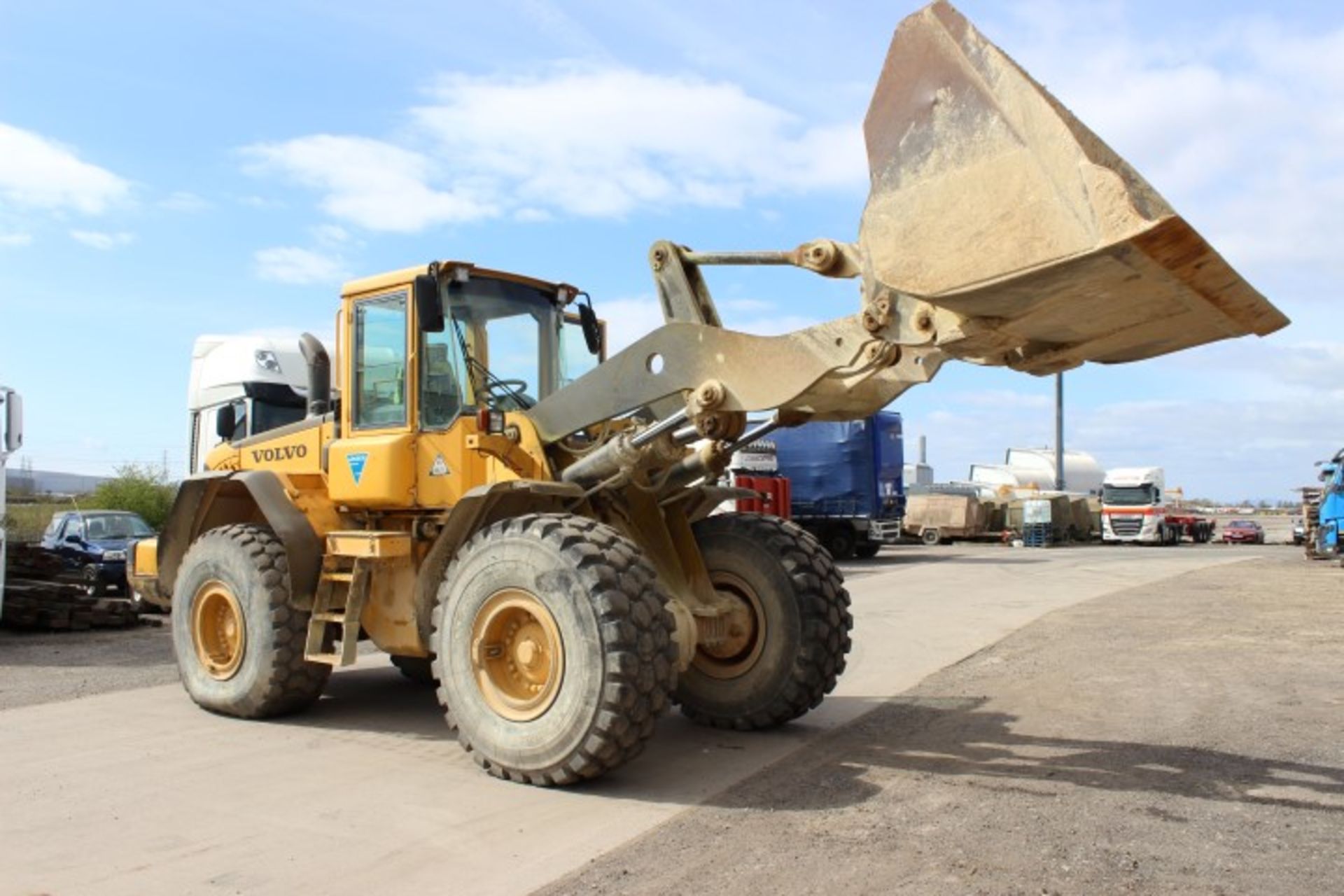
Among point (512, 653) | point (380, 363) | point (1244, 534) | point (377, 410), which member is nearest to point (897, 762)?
point (512, 653)

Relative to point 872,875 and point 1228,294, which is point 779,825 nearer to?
point 872,875

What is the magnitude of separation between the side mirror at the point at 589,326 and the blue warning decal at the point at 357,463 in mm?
1811

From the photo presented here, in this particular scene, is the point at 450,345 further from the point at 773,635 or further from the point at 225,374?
the point at 225,374

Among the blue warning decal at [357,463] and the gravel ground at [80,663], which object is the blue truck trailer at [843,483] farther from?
the blue warning decal at [357,463]

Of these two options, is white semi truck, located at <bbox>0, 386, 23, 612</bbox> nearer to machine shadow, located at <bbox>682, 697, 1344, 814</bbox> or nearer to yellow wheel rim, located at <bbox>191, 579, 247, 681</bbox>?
yellow wheel rim, located at <bbox>191, 579, 247, 681</bbox>

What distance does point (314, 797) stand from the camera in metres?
5.97

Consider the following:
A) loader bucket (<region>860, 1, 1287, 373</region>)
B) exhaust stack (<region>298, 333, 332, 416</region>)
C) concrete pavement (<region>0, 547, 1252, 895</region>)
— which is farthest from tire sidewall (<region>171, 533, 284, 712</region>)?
loader bucket (<region>860, 1, 1287, 373</region>)

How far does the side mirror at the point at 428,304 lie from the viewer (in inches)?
282

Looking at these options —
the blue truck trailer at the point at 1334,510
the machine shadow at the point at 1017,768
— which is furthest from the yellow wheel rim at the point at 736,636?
the blue truck trailer at the point at 1334,510

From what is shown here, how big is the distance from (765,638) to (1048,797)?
220 centimetres

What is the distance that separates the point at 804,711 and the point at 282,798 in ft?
10.7

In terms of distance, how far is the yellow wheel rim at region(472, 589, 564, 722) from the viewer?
20.2ft

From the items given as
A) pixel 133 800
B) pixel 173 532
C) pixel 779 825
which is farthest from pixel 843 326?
pixel 173 532

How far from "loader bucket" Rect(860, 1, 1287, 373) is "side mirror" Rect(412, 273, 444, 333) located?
2948 mm
